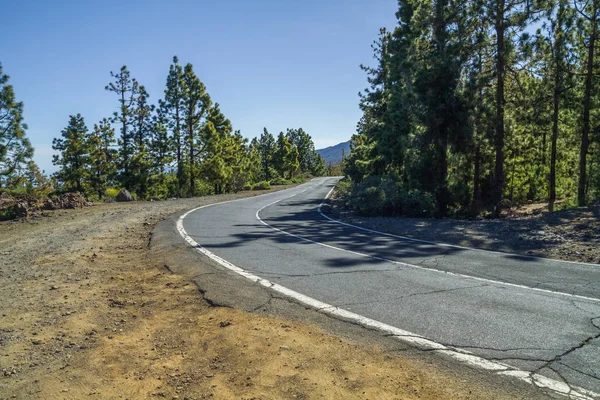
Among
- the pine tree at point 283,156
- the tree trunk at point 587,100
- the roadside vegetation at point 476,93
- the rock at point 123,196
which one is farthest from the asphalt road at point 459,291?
the pine tree at point 283,156

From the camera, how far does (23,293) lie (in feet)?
20.1

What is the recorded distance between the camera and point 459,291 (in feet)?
19.9

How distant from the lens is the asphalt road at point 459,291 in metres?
3.99

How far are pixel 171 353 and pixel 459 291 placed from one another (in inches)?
175

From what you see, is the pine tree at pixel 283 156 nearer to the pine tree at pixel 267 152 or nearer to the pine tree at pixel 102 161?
the pine tree at pixel 267 152

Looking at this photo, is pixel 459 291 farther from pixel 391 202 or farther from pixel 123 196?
pixel 123 196

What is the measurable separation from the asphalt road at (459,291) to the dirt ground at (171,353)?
2.85ft

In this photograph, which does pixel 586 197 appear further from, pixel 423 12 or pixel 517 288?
pixel 517 288

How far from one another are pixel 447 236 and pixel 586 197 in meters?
15.0

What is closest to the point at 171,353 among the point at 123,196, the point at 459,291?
the point at 459,291

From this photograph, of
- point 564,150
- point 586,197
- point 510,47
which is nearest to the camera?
point 510,47

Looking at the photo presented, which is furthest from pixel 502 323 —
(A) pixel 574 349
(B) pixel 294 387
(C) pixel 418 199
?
(C) pixel 418 199

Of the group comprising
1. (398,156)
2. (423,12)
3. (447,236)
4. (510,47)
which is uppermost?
(423,12)

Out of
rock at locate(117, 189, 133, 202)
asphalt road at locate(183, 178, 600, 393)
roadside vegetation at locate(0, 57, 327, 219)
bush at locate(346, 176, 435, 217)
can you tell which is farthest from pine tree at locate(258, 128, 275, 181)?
asphalt road at locate(183, 178, 600, 393)
